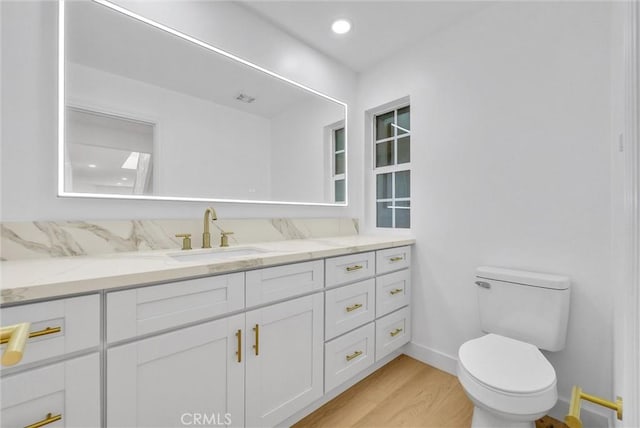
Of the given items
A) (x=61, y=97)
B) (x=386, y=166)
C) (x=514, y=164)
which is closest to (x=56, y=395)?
(x=61, y=97)

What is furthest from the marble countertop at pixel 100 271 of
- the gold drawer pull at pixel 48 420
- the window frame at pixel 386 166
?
the window frame at pixel 386 166

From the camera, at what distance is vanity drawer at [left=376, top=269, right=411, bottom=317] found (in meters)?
Result: 1.89

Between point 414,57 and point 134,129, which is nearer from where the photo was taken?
point 134,129

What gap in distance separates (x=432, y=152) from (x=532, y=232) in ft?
2.69

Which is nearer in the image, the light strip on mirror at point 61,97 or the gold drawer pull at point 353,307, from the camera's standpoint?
the light strip on mirror at point 61,97

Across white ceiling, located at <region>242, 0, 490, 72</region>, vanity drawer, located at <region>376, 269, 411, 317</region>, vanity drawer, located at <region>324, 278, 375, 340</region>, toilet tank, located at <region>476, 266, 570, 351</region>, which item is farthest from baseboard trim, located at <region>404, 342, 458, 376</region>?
white ceiling, located at <region>242, 0, 490, 72</region>

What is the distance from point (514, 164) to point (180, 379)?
2009 mm

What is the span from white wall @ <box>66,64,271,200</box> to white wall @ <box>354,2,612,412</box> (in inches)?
48.1

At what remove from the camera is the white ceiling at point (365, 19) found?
184 cm

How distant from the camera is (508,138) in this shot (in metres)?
1.72

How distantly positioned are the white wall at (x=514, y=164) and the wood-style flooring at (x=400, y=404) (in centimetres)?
24

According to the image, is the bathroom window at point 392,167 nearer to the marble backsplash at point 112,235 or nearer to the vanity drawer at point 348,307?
the vanity drawer at point 348,307

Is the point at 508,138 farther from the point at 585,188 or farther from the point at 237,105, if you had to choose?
the point at 237,105

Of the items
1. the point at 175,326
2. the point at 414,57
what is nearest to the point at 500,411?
the point at 175,326
